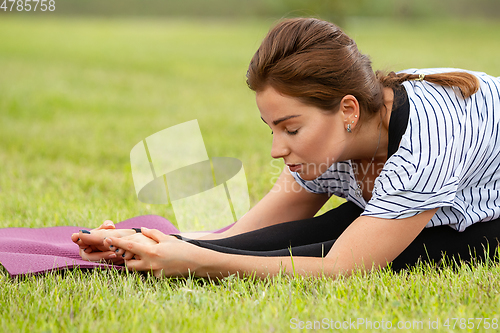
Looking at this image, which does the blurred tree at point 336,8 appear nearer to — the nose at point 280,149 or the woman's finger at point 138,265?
the nose at point 280,149

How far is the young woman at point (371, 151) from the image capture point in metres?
2.23

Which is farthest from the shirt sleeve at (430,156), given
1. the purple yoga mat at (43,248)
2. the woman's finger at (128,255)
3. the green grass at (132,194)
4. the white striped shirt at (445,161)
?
the purple yoga mat at (43,248)

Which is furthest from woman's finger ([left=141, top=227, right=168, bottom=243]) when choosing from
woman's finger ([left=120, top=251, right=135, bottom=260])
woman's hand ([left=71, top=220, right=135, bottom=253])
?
woman's hand ([left=71, top=220, right=135, bottom=253])

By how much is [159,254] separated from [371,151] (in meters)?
1.17

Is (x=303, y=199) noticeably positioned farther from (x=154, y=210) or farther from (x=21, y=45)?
(x=21, y=45)

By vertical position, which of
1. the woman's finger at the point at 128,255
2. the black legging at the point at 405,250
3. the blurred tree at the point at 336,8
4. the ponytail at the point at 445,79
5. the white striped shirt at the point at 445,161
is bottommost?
the black legging at the point at 405,250

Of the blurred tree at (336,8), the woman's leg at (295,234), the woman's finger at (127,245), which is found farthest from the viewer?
the blurred tree at (336,8)

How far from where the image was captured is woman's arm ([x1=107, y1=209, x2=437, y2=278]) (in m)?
2.25

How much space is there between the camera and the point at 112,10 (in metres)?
64.6

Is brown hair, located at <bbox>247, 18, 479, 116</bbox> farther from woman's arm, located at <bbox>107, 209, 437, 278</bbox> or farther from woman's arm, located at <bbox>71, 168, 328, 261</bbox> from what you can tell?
woman's arm, located at <bbox>71, 168, 328, 261</bbox>

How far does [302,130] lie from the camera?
89.7 inches

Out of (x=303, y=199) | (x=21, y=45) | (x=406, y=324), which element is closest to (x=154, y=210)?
(x=303, y=199)

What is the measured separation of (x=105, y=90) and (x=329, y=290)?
1052cm

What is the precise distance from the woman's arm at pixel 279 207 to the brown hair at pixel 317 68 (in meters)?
0.82
